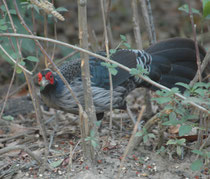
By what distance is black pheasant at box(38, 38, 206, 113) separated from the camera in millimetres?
3346

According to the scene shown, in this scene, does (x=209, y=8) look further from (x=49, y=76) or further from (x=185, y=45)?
(x=49, y=76)

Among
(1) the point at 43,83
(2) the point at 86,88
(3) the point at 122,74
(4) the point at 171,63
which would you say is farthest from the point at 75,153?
(4) the point at 171,63

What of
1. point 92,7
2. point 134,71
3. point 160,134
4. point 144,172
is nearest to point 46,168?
point 144,172

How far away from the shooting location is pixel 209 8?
8.73 ft

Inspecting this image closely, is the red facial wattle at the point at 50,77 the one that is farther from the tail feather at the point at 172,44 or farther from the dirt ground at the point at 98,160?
the tail feather at the point at 172,44

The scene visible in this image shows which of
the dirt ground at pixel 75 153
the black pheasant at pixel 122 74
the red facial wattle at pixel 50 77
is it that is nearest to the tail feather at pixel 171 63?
Answer: the black pheasant at pixel 122 74

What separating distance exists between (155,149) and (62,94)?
3.44 feet

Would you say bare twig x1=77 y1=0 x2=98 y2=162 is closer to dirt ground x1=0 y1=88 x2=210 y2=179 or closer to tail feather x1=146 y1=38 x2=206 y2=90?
dirt ground x1=0 y1=88 x2=210 y2=179

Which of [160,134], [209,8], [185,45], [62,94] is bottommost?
[160,134]

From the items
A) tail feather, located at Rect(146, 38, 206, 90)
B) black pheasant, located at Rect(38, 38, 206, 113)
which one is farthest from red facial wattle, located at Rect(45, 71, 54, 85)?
tail feather, located at Rect(146, 38, 206, 90)

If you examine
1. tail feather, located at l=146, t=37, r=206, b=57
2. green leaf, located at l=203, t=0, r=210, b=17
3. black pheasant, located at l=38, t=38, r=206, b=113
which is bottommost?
black pheasant, located at l=38, t=38, r=206, b=113

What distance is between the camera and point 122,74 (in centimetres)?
348

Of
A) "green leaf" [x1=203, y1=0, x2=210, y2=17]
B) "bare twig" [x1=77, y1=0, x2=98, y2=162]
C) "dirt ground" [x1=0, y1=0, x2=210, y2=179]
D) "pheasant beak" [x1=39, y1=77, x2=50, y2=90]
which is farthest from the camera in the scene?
"pheasant beak" [x1=39, y1=77, x2=50, y2=90]

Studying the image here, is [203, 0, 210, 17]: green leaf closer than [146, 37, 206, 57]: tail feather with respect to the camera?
Yes
